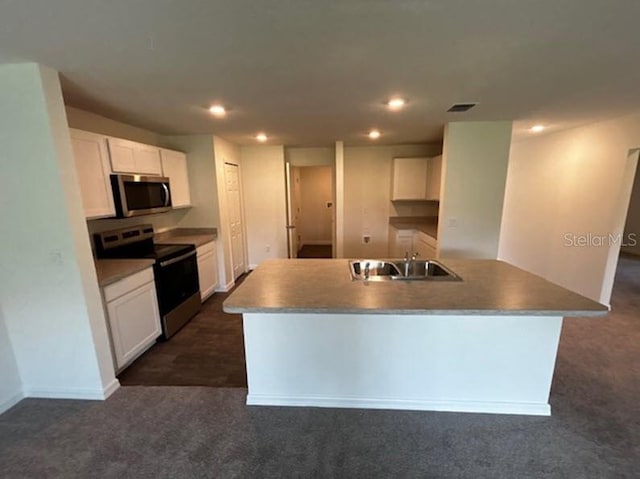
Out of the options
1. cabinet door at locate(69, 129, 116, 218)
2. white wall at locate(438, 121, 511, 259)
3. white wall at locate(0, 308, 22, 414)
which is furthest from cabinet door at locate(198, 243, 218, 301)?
white wall at locate(438, 121, 511, 259)

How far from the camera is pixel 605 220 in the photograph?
10.6 feet

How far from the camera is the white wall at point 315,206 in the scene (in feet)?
24.2

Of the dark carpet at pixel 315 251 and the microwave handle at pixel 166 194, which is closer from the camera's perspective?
the microwave handle at pixel 166 194

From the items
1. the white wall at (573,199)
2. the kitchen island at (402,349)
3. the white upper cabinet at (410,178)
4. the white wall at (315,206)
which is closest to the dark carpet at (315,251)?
the white wall at (315,206)

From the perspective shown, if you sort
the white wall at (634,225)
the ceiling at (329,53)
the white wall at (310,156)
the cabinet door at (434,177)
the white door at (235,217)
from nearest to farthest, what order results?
1. the ceiling at (329,53)
2. the cabinet door at (434,177)
3. the white door at (235,217)
4. the white wall at (310,156)
5. the white wall at (634,225)

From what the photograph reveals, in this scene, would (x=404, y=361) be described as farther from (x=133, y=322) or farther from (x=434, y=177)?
(x=434, y=177)

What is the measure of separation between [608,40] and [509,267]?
1.57 metres

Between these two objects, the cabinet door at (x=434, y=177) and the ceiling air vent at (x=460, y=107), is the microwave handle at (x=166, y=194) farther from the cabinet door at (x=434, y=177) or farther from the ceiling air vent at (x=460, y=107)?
the cabinet door at (x=434, y=177)

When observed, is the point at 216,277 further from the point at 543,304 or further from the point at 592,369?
the point at 592,369

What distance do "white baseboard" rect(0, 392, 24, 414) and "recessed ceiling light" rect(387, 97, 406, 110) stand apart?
3659 millimetres

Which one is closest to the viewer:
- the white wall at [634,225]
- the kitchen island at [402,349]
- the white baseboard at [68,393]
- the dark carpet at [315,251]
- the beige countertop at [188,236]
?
the kitchen island at [402,349]

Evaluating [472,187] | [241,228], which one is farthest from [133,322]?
[472,187]

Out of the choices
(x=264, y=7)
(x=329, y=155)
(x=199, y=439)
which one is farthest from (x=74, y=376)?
(x=329, y=155)

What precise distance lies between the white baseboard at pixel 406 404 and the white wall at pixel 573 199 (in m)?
2.51
